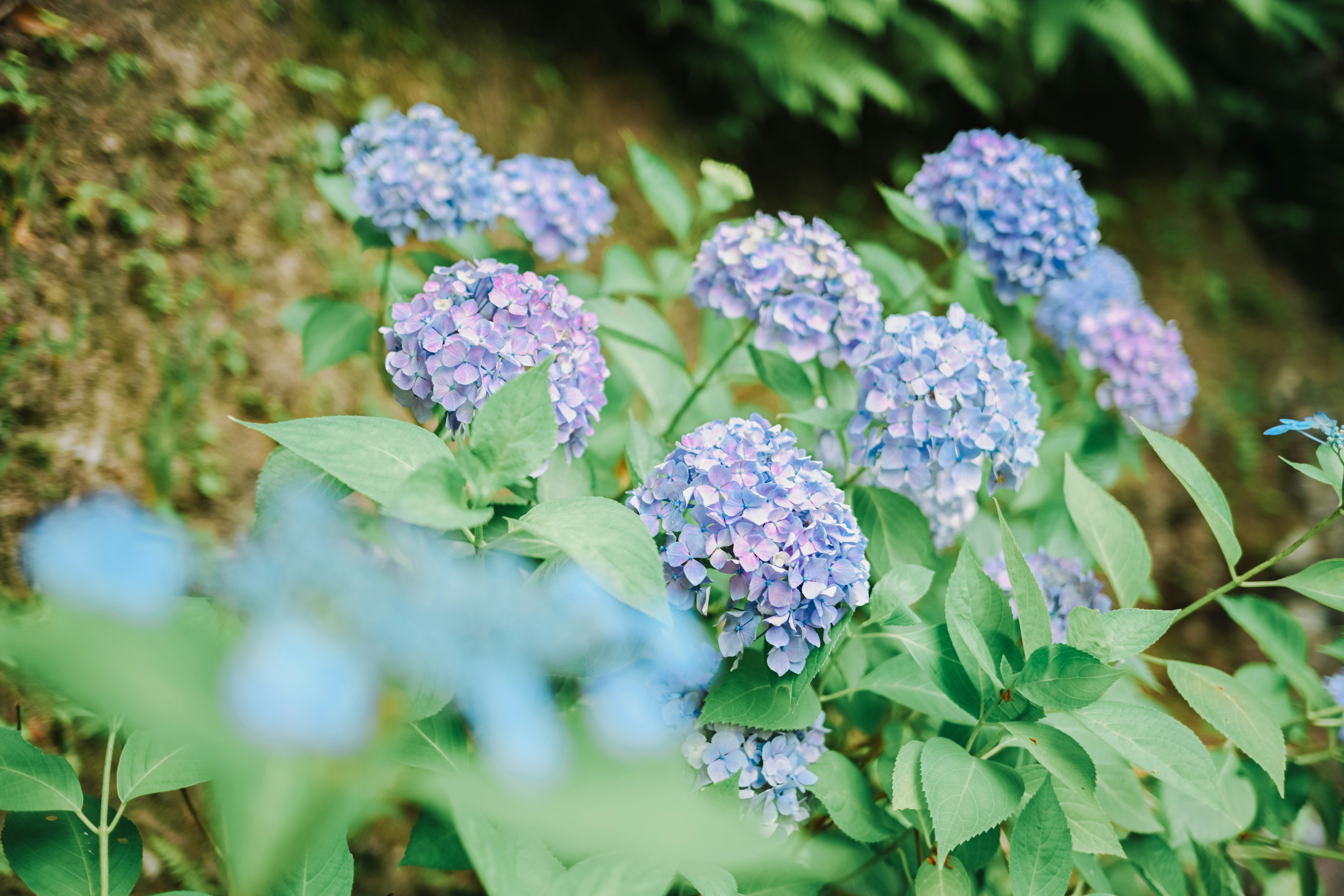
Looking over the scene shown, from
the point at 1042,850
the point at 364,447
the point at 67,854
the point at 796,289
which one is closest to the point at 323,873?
the point at 67,854

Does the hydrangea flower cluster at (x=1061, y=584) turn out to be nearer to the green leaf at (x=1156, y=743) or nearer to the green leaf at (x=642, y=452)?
the green leaf at (x=1156, y=743)

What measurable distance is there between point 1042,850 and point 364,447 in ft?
3.04

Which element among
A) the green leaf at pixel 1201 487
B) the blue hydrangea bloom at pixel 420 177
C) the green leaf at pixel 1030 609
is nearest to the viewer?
the green leaf at pixel 1030 609

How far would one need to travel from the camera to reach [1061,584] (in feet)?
4.38

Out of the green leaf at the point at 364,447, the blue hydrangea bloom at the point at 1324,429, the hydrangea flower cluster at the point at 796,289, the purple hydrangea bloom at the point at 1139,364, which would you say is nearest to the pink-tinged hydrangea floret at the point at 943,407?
the hydrangea flower cluster at the point at 796,289

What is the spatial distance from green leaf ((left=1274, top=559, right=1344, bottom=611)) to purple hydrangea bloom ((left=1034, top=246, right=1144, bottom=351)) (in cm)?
95

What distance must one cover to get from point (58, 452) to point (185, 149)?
99 cm

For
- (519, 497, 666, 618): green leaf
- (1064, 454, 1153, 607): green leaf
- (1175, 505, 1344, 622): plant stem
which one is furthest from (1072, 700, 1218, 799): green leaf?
(519, 497, 666, 618): green leaf

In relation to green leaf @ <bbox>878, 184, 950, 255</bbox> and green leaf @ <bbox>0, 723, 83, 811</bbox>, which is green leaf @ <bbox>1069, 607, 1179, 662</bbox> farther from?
green leaf @ <bbox>0, 723, 83, 811</bbox>

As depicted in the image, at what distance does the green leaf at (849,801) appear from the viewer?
101 centimetres

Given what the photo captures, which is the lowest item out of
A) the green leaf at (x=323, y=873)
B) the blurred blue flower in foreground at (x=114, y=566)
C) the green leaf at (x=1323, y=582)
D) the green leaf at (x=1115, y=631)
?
the green leaf at (x=323, y=873)

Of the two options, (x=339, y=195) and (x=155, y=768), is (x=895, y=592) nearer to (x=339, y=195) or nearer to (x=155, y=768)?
(x=155, y=768)

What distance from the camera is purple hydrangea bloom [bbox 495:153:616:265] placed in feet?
5.00

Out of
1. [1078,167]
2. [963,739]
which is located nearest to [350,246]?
[963,739]
